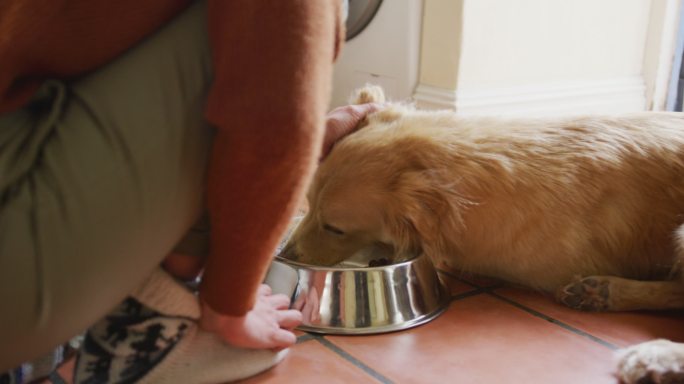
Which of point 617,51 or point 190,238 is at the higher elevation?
point 617,51

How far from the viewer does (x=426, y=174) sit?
5.17 ft

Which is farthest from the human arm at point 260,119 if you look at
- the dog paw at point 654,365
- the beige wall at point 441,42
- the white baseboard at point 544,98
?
the beige wall at point 441,42

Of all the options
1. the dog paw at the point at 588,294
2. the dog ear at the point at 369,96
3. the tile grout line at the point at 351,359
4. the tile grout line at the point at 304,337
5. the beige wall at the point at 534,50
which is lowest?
the tile grout line at the point at 304,337

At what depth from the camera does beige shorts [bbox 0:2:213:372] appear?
830 millimetres

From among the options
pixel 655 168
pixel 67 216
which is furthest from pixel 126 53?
pixel 655 168

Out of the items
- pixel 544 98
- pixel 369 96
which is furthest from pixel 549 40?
pixel 369 96

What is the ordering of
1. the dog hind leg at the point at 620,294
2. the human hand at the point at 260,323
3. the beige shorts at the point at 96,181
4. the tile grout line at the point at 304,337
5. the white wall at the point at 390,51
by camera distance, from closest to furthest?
1. the beige shorts at the point at 96,181
2. the human hand at the point at 260,323
3. the tile grout line at the point at 304,337
4. the dog hind leg at the point at 620,294
5. the white wall at the point at 390,51

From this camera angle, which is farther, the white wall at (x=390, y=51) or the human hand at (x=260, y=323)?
the white wall at (x=390, y=51)

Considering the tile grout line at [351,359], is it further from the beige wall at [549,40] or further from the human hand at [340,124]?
the beige wall at [549,40]

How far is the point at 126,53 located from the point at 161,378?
1.79 feet

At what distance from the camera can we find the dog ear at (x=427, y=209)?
156cm

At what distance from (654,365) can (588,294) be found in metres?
0.37

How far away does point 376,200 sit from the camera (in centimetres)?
161

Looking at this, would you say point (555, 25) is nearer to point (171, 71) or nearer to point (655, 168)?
point (655, 168)
